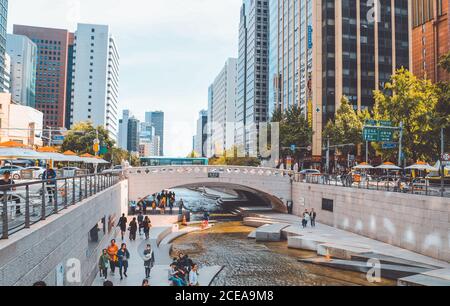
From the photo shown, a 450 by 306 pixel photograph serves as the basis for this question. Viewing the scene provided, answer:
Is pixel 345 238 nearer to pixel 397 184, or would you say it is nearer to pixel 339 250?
pixel 339 250

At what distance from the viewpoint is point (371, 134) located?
36406 mm

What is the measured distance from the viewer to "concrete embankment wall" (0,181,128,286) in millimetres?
6727

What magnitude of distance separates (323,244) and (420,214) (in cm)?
611

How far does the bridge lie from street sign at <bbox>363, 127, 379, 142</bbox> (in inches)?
435

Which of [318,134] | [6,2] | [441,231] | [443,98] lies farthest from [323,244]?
[6,2]

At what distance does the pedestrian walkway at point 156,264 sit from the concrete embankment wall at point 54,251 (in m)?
1.63

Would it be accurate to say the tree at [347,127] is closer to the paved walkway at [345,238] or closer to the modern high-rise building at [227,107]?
the paved walkway at [345,238]

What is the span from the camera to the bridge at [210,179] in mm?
40875

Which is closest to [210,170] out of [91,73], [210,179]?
[210,179]

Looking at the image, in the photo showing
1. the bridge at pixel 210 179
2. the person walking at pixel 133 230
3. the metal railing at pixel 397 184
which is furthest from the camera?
the bridge at pixel 210 179

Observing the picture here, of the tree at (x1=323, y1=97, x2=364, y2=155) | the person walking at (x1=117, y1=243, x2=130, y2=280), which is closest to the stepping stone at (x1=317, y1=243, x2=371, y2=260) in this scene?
the person walking at (x1=117, y1=243, x2=130, y2=280)

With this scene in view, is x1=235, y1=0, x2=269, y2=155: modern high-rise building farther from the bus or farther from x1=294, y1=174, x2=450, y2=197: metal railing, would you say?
x1=294, y1=174, x2=450, y2=197: metal railing

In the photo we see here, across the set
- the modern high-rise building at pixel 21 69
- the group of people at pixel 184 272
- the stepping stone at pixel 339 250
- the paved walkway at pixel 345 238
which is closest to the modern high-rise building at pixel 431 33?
the paved walkway at pixel 345 238

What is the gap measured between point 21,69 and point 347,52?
13197cm
